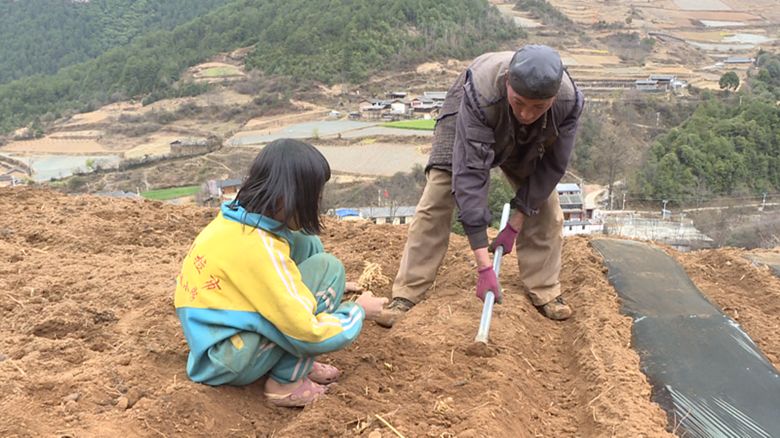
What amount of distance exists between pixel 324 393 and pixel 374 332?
2.25 ft

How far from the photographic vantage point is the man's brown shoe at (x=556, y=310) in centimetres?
323

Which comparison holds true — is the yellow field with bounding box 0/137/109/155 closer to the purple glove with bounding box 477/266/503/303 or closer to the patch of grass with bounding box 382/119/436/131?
the patch of grass with bounding box 382/119/436/131

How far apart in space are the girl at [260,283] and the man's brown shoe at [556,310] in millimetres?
1512

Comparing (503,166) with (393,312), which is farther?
(503,166)

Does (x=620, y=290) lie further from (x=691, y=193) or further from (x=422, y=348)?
(x=691, y=193)

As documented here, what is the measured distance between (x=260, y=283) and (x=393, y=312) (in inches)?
48.9

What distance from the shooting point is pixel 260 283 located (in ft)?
6.31

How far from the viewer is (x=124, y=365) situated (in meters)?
2.27

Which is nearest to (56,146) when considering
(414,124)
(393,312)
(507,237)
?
(414,124)

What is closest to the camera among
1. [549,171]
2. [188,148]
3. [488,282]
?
[488,282]

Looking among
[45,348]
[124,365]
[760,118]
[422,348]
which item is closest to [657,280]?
[422,348]

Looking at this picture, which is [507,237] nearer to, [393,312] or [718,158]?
[393,312]

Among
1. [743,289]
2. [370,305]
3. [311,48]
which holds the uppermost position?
[370,305]

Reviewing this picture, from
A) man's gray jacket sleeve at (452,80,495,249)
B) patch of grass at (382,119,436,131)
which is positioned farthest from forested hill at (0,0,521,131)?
man's gray jacket sleeve at (452,80,495,249)
